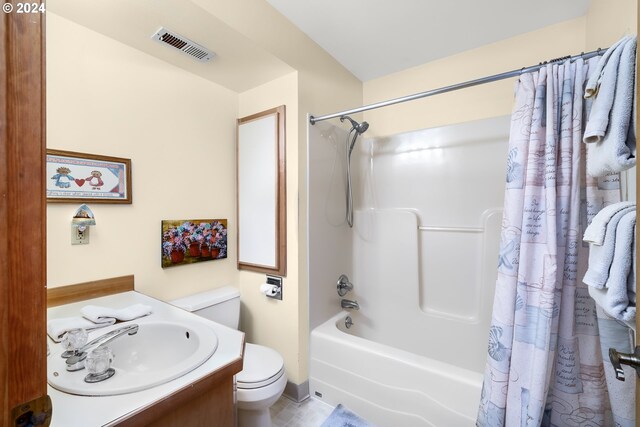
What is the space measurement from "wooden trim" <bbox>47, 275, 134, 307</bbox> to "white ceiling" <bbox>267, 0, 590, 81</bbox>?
1811 mm

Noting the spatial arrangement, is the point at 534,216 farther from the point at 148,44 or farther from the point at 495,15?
the point at 148,44

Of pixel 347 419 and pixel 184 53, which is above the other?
pixel 184 53

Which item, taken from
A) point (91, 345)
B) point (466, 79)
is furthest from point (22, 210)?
point (466, 79)

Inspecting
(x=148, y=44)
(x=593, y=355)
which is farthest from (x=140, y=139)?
(x=593, y=355)

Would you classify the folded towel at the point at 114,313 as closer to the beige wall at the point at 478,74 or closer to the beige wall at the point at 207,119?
the beige wall at the point at 207,119

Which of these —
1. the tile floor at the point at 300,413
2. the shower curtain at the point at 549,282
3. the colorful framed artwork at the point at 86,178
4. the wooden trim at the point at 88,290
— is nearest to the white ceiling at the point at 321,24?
the colorful framed artwork at the point at 86,178

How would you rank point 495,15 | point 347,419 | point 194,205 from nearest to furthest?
point 347,419 → point 495,15 → point 194,205

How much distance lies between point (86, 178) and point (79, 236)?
295 mm

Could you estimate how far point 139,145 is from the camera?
1586mm

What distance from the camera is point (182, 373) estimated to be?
792 millimetres

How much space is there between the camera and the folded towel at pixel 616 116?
0.73 metres

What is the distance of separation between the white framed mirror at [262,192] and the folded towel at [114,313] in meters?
0.81

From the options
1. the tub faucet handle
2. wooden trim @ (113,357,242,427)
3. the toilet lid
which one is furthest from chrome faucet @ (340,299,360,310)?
wooden trim @ (113,357,242,427)

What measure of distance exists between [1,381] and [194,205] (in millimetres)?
1551
